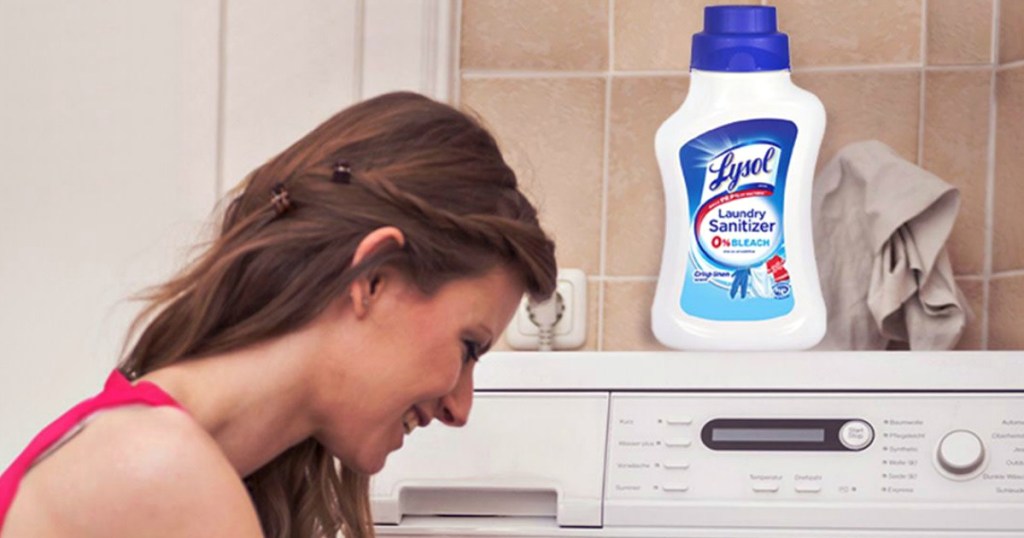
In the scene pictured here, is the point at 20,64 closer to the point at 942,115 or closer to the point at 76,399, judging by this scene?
the point at 76,399

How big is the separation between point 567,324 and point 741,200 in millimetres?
344

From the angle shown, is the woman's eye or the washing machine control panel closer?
the woman's eye

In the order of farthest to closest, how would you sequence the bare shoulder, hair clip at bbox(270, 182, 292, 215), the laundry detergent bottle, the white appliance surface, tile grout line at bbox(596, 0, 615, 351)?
tile grout line at bbox(596, 0, 615, 351) → the laundry detergent bottle → the white appliance surface → hair clip at bbox(270, 182, 292, 215) → the bare shoulder

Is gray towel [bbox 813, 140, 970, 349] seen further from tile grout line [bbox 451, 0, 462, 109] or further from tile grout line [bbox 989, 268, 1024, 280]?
tile grout line [bbox 451, 0, 462, 109]

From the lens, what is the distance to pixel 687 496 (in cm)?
134

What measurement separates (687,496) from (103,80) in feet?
2.96

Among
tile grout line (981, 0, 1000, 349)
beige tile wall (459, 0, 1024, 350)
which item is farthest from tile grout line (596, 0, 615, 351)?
tile grout line (981, 0, 1000, 349)

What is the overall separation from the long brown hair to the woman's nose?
0.29 feet

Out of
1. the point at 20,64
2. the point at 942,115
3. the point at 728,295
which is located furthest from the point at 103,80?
the point at 942,115

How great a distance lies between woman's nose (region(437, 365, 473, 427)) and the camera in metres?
1.19

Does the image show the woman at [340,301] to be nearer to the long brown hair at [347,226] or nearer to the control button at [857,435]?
the long brown hair at [347,226]

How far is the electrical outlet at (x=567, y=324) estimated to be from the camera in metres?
1.76

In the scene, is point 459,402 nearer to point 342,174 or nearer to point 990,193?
point 342,174

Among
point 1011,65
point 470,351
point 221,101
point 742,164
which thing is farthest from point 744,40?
point 221,101
